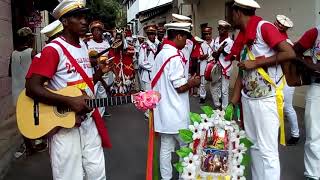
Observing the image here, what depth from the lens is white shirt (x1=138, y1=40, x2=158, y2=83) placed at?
9.46m

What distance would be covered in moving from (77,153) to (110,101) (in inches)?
20.1

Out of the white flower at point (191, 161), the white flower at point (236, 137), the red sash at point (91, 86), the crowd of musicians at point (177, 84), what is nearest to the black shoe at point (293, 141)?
the crowd of musicians at point (177, 84)

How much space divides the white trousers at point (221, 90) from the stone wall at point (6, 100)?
4.33m

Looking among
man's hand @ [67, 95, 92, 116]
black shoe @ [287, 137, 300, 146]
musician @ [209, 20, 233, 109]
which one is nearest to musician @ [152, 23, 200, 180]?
man's hand @ [67, 95, 92, 116]

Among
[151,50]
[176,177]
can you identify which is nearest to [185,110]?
[176,177]

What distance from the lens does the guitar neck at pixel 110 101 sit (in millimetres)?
3547

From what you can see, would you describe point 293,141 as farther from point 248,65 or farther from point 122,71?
point 122,71

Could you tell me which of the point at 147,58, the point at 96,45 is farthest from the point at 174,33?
the point at 147,58

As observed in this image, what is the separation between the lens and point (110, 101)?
3570 millimetres

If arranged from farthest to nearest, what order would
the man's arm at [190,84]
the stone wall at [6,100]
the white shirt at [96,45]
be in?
the white shirt at [96,45] < the stone wall at [6,100] < the man's arm at [190,84]

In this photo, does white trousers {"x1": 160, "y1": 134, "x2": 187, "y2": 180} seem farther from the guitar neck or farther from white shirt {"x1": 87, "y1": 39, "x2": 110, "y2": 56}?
white shirt {"x1": 87, "y1": 39, "x2": 110, "y2": 56}

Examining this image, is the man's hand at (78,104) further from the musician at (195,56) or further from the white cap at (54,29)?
the musician at (195,56)

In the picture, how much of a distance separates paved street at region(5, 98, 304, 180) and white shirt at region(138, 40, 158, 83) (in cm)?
154

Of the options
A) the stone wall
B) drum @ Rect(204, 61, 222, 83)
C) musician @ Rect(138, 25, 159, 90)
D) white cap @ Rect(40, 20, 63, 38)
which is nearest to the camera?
white cap @ Rect(40, 20, 63, 38)
